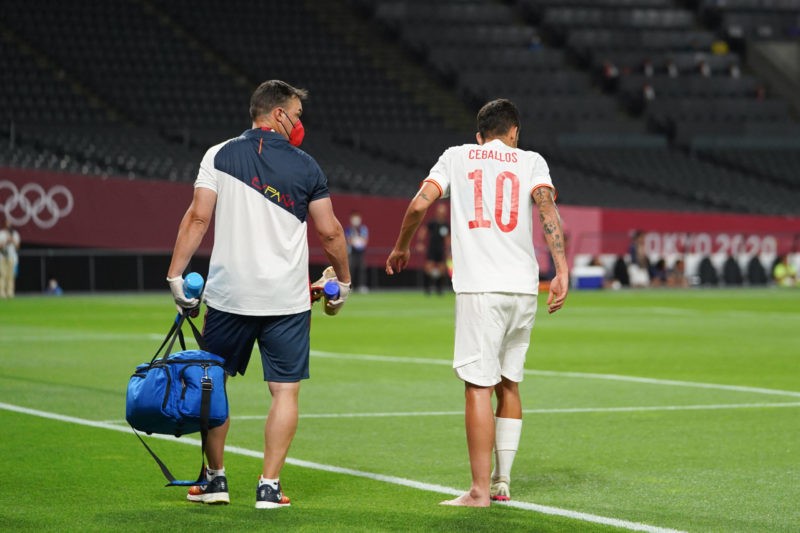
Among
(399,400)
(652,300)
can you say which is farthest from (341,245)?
(652,300)

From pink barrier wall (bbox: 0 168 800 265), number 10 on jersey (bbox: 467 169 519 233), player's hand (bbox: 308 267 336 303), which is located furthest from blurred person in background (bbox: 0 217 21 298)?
number 10 on jersey (bbox: 467 169 519 233)

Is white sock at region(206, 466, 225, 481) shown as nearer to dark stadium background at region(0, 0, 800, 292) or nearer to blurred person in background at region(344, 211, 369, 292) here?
dark stadium background at region(0, 0, 800, 292)

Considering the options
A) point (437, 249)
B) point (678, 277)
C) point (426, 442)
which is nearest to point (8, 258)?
point (437, 249)

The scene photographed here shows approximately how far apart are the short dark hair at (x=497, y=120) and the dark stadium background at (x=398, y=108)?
A: 30.3 metres

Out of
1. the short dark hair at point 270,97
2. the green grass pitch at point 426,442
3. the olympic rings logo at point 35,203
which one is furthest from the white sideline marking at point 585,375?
the olympic rings logo at point 35,203

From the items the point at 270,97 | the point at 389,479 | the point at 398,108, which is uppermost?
the point at 398,108

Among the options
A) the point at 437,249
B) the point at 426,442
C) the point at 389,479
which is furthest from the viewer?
the point at 437,249

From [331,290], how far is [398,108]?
42.0 meters

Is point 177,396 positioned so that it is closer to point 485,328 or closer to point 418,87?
point 485,328

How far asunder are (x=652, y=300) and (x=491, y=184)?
89.4ft

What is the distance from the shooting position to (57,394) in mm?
12898

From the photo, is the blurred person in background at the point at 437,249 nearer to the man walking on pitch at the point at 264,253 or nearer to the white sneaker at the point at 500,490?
the white sneaker at the point at 500,490

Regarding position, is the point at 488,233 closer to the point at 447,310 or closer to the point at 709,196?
the point at 447,310

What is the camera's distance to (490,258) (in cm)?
774
